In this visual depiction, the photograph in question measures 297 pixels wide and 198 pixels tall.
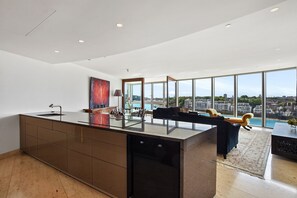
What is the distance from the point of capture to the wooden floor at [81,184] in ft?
6.20

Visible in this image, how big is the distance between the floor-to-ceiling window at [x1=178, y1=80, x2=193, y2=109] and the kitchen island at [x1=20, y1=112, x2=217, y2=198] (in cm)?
712

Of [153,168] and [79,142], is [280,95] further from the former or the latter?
[79,142]

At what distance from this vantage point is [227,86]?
7305 mm

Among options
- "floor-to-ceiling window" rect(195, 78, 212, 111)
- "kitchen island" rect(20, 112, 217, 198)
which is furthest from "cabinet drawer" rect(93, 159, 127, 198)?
"floor-to-ceiling window" rect(195, 78, 212, 111)

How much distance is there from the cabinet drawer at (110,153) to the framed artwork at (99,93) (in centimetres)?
399

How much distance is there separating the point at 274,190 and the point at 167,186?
5.64 feet

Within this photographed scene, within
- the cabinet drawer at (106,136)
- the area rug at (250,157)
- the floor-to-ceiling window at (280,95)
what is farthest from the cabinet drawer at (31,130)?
the floor-to-ceiling window at (280,95)

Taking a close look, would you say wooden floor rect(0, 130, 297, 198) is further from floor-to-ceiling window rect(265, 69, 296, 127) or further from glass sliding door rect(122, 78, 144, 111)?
glass sliding door rect(122, 78, 144, 111)

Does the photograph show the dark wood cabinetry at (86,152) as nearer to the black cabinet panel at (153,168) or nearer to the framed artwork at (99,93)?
the black cabinet panel at (153,168)

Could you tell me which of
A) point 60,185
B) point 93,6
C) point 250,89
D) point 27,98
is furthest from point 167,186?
point 250,89

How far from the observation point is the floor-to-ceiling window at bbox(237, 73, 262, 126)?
253 inches

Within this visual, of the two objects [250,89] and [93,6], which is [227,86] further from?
[93,6]

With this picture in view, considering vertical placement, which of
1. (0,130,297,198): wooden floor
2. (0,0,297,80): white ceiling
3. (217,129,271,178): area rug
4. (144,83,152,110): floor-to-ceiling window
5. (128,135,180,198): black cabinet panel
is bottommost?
(0,130,297,198): wooden floor

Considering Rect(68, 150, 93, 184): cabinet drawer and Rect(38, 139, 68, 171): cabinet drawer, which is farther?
Rect(38, 139, 68, 171): cabinet drawer
